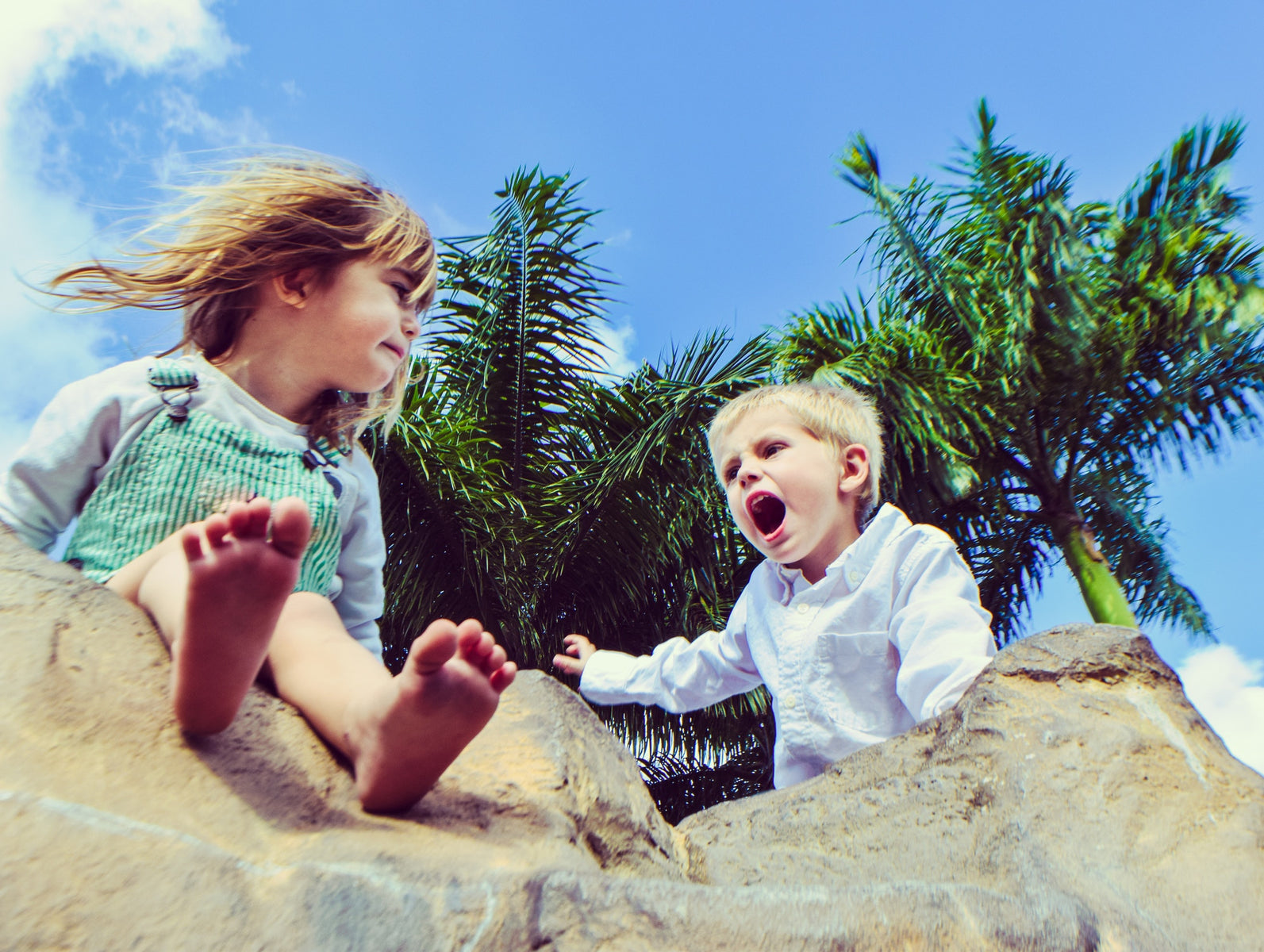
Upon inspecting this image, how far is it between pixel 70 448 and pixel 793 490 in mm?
1593

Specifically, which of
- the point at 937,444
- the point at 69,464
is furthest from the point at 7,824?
the point at 937,444

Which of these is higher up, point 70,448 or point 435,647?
point 70,448

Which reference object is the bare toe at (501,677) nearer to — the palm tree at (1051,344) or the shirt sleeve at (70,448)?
the shirt sleeve at (70,448)

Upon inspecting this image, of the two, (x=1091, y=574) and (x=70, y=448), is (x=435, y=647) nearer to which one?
(x=70, y=448)

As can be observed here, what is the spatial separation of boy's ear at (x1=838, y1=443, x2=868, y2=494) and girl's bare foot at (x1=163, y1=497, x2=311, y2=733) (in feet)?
5.77

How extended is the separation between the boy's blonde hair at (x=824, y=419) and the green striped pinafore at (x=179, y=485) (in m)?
1.30

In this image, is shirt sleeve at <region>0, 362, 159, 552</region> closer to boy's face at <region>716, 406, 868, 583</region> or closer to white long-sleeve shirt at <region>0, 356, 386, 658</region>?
white long-sleeve shirt at <region>0, 356, 386, 658</region>

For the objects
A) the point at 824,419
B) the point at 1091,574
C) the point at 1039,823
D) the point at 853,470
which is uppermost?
the point at 1091,574

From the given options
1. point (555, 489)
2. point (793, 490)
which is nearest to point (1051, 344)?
point (555, 489)

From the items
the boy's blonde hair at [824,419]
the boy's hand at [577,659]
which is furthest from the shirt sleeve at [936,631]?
the boy's hand at [577,659]

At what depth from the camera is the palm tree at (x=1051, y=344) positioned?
729 cm

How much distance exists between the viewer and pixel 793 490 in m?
2.41

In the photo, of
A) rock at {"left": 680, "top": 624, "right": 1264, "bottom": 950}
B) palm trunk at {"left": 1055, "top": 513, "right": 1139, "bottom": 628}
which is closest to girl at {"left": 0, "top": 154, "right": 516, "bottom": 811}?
rock at {"left": 680, "top": 624, "right": 1264, "bottom": 950}

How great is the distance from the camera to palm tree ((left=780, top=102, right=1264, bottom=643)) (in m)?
7.29
